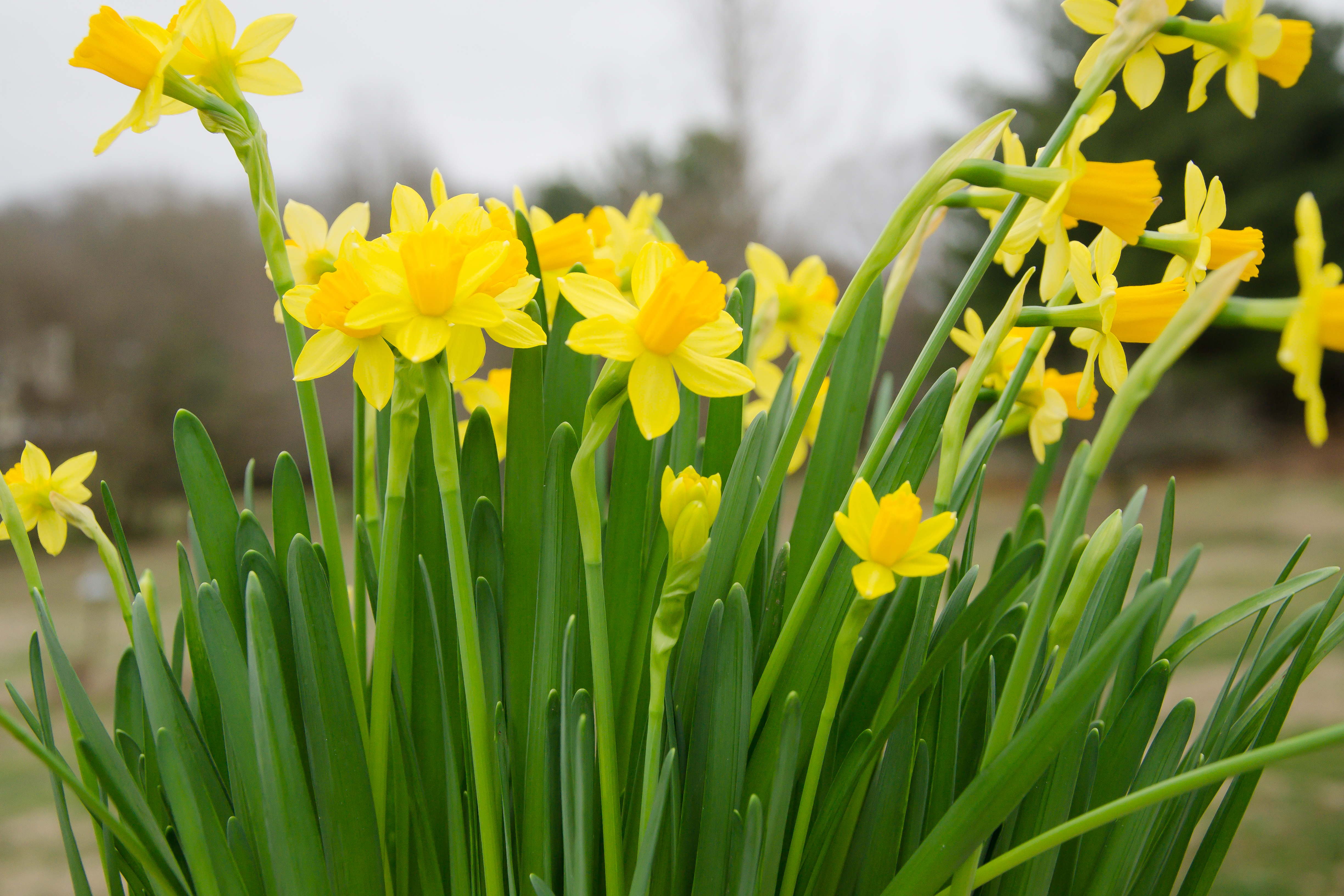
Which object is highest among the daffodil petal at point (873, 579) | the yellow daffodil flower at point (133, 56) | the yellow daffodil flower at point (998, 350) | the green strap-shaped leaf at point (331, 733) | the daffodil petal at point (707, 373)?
the yellow daffodil flower at point (133, 56)

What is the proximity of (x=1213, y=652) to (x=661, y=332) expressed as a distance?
12.0 ft

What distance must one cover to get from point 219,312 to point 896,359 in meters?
4.91

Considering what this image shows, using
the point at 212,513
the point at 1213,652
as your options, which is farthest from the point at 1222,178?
the point at 212,513

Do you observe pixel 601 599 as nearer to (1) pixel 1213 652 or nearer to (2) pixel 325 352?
(2) pixel 325 352

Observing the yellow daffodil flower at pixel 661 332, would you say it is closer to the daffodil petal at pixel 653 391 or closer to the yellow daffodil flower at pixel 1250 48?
the daffodil petal at pixel 653 391

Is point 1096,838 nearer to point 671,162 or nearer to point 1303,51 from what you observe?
point 1303,51

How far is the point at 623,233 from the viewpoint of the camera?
0.51 meters

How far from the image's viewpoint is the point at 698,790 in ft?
1.14

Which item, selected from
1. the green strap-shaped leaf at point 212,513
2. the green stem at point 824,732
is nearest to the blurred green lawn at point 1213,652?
the green stem at point 824,732

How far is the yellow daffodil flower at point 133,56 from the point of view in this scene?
1.13 ft

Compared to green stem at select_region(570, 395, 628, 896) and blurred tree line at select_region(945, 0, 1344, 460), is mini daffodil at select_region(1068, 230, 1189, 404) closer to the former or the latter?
green stem at select_region(570, 395, 628, 896)

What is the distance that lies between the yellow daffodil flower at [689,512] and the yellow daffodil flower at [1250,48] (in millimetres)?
207

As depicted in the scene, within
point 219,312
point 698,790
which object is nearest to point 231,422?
point 219,312

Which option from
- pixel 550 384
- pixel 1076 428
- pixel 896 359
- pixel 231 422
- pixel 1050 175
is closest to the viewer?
pixel 1050 175
